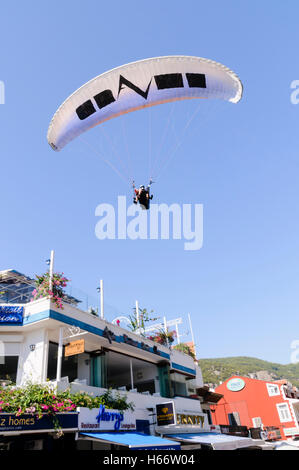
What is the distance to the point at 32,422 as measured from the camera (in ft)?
40.9

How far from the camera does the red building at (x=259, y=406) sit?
3719 centimetres

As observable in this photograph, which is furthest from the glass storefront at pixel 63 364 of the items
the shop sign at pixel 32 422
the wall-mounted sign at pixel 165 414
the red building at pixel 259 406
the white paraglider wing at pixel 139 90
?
the red building at pixel 259 406

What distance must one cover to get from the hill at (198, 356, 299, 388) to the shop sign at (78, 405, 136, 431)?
270 ft

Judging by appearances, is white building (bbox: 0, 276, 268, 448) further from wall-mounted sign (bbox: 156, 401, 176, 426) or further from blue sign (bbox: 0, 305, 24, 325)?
wall-mounted sign (bbox: 156, 401, 176, 426)

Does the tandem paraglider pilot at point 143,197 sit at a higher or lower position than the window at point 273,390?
higher

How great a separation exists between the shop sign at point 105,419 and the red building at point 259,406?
22.4m

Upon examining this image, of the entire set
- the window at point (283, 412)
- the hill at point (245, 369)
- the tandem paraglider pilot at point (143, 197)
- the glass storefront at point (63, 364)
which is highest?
the hill at point (245, 369)

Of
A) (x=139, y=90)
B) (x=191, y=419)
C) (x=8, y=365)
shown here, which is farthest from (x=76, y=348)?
(x=139, y=90)

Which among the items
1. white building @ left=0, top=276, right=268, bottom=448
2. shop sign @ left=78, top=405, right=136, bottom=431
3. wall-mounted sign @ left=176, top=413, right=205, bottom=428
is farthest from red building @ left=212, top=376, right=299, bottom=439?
shop sign @ left=78, top=405, right=136, bottom=431

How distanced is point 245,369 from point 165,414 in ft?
359

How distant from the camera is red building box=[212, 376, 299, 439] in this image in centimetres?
3719

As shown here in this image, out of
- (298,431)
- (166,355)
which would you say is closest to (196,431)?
(166,355)

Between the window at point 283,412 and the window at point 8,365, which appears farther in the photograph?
the window at point 283,412

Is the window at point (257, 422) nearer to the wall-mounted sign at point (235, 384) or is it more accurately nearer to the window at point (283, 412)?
the window at point (283, 412)
